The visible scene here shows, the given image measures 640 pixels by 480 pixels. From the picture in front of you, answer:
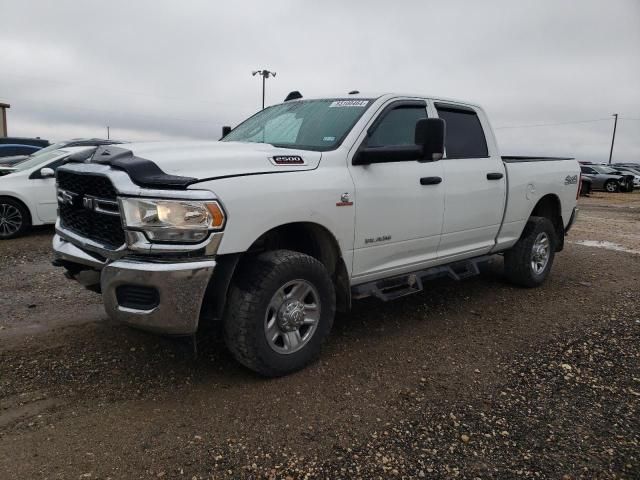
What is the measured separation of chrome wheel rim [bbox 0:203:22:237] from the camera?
25.9 ft

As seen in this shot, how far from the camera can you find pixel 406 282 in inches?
166

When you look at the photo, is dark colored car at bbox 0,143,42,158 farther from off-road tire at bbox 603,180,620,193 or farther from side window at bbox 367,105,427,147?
off-road tire at bbox 603,180,620,193

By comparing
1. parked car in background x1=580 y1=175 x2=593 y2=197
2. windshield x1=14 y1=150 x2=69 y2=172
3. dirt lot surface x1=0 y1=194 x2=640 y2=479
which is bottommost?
dirt lot surface x1=0 y1=194 x2=640 y2=479

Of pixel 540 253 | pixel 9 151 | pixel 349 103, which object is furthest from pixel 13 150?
pixel 540 253

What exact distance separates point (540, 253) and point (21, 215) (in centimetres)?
755

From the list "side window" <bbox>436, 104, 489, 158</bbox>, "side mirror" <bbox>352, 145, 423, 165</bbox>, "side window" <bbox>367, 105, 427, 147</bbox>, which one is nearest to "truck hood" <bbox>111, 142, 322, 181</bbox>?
"side mirror" <bbox>352, 145, 423, 165</bbox>

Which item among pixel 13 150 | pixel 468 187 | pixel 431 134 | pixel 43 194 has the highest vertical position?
pixel 431 134

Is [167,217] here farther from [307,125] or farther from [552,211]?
[552,211]

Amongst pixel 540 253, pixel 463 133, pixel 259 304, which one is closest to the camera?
pixel 259 304

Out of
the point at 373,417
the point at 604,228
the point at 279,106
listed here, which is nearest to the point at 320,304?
the point at 373,417

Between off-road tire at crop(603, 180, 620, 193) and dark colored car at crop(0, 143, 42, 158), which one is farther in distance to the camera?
off-road tire at crop(603, 180, 620, 193)

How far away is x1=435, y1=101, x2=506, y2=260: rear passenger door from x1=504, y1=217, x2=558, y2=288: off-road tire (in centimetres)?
67

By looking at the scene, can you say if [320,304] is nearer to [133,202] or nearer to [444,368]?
[444,368]

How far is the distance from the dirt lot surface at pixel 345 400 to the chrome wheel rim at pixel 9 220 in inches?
140
